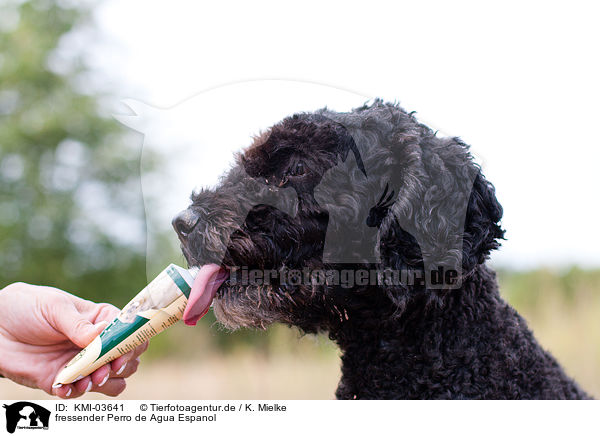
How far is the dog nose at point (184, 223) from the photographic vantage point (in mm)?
2152

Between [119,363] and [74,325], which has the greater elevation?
[74,325]

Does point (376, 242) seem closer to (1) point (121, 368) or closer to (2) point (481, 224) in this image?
(2) point (481, 224)

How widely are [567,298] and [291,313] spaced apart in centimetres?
571

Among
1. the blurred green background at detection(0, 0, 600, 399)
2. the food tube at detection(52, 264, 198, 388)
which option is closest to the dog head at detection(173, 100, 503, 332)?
the food tube at detection(52, 264, 198, 388)

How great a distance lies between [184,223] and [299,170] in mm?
550

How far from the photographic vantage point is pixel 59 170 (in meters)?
11.6

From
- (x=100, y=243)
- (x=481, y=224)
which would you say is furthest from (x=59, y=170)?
(x=481, y=224)
